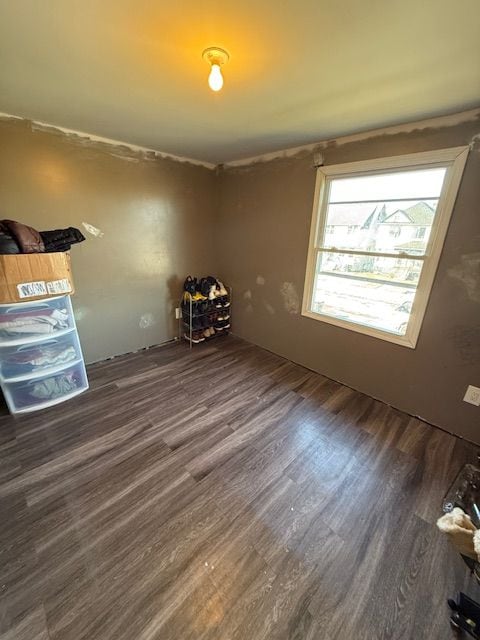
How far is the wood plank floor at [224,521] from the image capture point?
0.96 m

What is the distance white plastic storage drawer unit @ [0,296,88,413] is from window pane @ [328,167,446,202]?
8.23ft

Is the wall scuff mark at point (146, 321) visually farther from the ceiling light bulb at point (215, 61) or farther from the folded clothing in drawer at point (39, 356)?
the ceiling light bulb at point (215, 61)

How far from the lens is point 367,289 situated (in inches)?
86.7

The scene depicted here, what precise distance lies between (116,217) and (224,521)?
2.65 meters

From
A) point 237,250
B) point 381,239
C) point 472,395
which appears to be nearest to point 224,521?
point 472,395

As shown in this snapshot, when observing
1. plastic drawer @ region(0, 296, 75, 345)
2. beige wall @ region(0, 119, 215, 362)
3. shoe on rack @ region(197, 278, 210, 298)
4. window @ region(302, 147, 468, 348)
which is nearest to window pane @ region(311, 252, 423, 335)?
window @ region(302, 147, 468, 348)

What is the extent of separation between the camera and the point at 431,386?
193 centimetres

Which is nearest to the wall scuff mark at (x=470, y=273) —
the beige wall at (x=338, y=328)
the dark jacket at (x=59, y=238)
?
the beige wall at (x=338, y=328)

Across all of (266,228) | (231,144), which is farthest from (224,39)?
(266,228)

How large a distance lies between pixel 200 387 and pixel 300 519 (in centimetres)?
132

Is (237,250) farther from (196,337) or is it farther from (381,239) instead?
(381,239)

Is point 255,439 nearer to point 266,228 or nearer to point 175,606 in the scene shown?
point 175,606

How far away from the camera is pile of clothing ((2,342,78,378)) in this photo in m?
1.83

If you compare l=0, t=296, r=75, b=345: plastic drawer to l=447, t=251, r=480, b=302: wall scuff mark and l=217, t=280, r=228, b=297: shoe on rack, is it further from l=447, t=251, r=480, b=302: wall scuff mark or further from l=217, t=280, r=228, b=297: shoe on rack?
l=447, t=251, r=480, b=302: wall scuff mark
